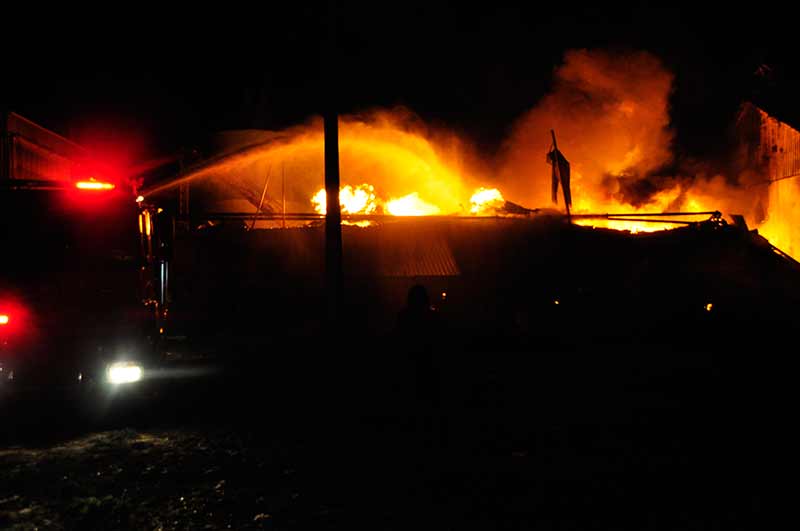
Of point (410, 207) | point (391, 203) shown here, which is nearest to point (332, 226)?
point (410, 207)

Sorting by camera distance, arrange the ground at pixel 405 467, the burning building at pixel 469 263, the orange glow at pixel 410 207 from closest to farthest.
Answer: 1. the ground at pixel 405 467
2. the burning building at pixel 469 263
3. the orange glow at pixel 410 207

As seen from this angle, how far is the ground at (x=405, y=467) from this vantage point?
16.5ft

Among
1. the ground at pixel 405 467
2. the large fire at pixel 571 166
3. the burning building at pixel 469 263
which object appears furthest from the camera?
the large fire at pixel 571 166

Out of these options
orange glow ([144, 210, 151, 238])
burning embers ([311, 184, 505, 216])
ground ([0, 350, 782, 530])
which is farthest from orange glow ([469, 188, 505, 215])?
orange glow ([144, 210, 151, 238])

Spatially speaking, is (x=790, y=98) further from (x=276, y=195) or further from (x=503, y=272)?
(x=276, y=195)

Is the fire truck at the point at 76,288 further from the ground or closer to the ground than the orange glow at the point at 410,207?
closer to the ground

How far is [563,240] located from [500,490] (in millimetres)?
13295

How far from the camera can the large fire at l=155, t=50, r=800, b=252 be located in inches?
894

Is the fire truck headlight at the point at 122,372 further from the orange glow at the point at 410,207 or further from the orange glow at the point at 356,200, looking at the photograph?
the orange glow at the point at 410,207

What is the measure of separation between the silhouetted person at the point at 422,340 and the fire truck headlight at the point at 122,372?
11.7 ft

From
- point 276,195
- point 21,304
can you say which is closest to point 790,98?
point 276,195

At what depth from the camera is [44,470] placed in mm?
6152

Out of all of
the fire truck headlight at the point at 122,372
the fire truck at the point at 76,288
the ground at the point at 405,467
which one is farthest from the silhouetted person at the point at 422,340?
the fire truck headlight at the point at 122,372

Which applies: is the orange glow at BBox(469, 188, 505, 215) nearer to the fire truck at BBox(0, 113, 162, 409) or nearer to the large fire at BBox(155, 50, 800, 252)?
the large fire at BBox(155, 50, 800, 252)
